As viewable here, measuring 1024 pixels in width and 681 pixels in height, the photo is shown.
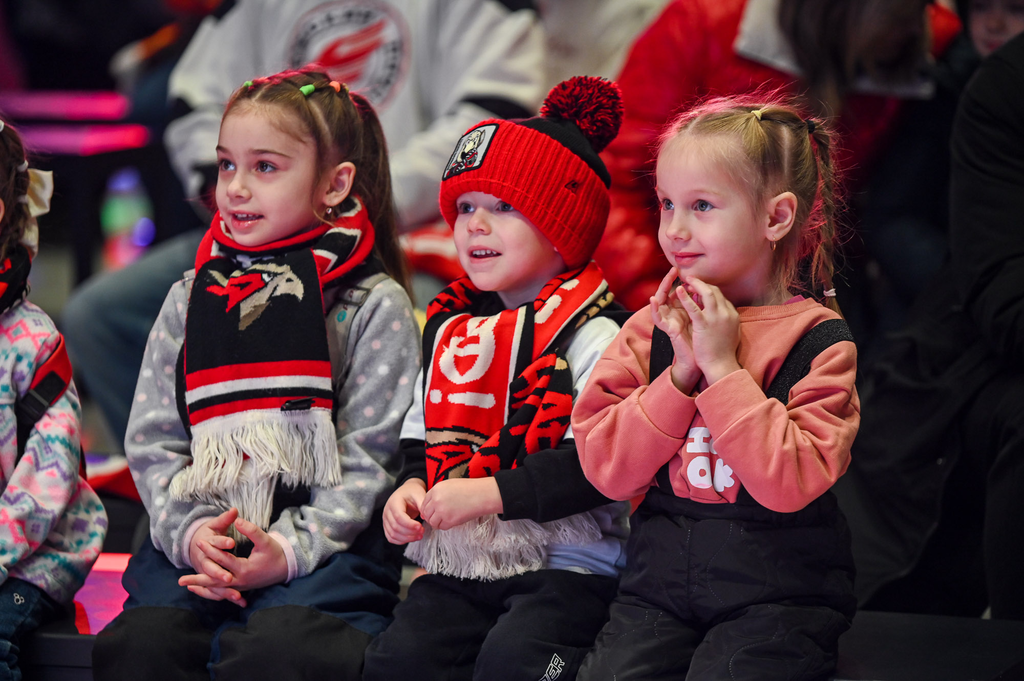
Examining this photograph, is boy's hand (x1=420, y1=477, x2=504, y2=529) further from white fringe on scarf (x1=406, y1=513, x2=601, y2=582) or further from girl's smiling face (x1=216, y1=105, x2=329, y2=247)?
girl's smiling face (x1=216, y1=105, x2=329, y2=247)

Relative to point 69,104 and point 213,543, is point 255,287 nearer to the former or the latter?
point 213,543

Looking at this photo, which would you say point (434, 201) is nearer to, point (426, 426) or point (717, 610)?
point (426, 426)

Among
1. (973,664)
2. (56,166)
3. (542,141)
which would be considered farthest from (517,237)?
(56,166)

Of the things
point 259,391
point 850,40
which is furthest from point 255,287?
point 850,40

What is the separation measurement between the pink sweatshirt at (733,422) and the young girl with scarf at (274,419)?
383mm

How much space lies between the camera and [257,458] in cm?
152

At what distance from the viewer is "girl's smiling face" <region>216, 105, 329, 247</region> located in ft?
5.25

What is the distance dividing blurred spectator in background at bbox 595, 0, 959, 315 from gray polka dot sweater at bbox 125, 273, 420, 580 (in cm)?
88

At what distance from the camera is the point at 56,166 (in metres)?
3.61

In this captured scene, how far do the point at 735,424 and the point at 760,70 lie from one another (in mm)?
1406

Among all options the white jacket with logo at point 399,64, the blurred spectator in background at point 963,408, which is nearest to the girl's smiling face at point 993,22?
the blurred spectator in background at point 963,408

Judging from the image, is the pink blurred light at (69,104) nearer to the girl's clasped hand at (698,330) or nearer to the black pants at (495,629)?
the black pants at (495,629)

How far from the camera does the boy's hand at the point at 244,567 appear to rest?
147 cm

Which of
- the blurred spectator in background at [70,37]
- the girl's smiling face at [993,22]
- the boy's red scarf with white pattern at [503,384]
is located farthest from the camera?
the blurred spectator in background at [70,37]
